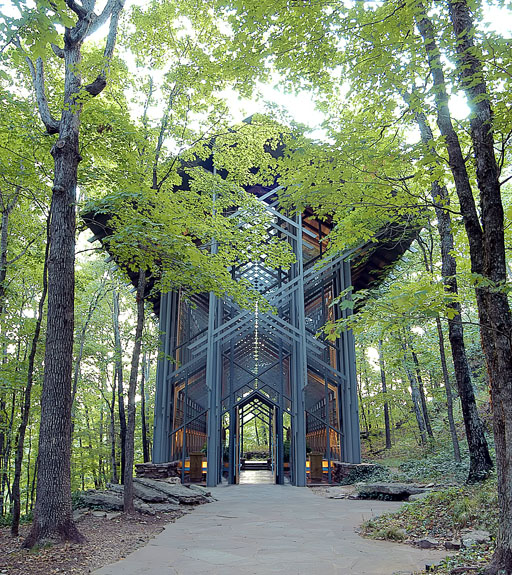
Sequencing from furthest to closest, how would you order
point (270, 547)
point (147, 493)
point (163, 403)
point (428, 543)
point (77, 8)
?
point (163, 403)
point (147, 493)
point (77, 8)
point (270, 547)
point (428, 543)

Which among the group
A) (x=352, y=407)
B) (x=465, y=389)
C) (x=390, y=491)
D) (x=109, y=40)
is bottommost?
(x=390, y=491)

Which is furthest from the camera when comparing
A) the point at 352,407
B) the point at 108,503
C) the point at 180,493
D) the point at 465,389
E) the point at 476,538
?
the point at 352,407

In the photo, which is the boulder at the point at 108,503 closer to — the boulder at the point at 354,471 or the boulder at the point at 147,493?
the boulder at the point at 147,493

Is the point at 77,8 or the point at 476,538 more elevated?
the point at 77,8

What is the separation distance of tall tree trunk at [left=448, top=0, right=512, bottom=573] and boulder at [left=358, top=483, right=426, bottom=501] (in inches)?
245

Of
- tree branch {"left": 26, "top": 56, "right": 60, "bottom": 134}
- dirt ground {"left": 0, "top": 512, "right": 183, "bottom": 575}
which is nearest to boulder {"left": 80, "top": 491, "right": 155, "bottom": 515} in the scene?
dirt ground {"left": 0, "top": 512, "right": 183, "bottom": 575}

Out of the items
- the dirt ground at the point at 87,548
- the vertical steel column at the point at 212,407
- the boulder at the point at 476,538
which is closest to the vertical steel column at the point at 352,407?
the vertical steel column at the point at 212,407

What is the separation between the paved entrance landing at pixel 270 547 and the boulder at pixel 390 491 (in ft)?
2.60

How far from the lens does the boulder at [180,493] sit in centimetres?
846

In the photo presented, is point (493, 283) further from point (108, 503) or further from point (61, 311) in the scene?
point (108, 503)

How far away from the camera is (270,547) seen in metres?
4.89

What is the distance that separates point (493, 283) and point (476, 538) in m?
2.62

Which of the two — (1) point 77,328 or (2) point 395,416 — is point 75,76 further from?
(2) point 395,416

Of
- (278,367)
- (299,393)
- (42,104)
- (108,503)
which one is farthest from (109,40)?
(278,367)
